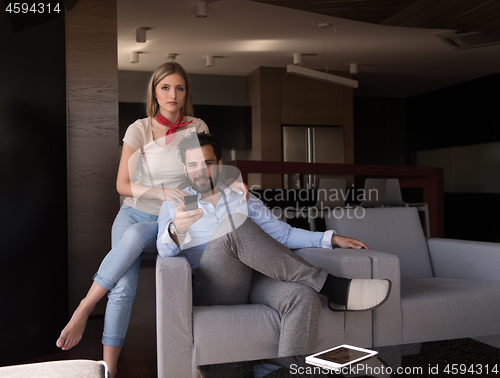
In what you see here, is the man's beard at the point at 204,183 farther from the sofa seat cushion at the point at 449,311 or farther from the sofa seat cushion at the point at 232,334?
the sofa seat cushion at the point at 449,311

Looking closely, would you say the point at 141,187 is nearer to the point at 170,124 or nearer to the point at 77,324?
the point at 170,124

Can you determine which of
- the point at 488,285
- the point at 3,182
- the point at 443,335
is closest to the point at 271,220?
the point at 443,335

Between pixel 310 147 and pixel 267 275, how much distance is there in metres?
5.72

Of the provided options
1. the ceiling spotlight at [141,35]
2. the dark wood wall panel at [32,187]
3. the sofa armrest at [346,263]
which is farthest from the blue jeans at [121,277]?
the ceiling spotlight at [141,35]

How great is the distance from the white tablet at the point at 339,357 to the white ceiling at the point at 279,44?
402cm

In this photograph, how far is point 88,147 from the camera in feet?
10.3

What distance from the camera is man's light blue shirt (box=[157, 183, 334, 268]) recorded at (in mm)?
1876

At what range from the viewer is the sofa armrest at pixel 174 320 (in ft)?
5.51

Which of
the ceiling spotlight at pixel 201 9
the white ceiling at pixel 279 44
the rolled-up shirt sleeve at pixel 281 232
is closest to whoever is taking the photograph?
the rolled-up shirt sleeve at pixel 281 232

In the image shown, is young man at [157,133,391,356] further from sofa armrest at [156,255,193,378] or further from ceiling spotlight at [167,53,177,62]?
ceiling spotlight at [167,53,177,62]

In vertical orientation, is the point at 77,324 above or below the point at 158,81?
below

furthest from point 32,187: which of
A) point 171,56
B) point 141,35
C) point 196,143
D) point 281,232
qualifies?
point 171,56

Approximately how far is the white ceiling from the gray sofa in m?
3.06

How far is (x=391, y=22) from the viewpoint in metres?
4.60
